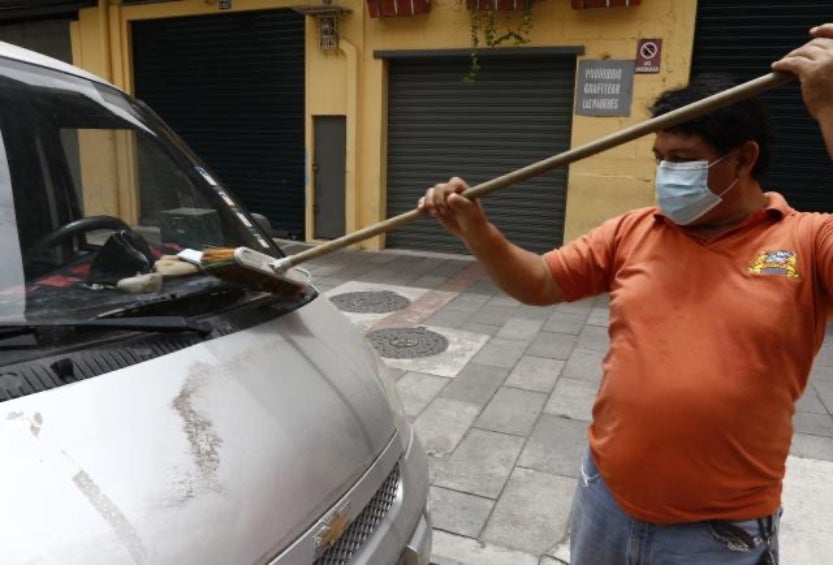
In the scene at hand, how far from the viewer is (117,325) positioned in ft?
5.35

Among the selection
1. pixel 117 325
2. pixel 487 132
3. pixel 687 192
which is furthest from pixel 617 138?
pixel 487 132

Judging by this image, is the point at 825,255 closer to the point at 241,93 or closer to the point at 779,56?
the point at 779,56

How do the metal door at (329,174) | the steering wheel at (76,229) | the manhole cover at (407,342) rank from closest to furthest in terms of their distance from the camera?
A: 1. the steering wheel at (76,229)
2. the manhole cover at (407,342)
3. the metal door at (329,174)

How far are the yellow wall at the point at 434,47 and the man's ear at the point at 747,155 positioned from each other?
21.7 feet

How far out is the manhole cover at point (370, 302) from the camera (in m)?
6.81

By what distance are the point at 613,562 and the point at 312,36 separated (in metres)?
9.38

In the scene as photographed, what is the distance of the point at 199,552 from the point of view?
1274 mm

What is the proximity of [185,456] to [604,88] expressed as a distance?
315 inches

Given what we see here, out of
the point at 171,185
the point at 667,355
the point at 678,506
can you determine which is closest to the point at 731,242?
the point at 667,355

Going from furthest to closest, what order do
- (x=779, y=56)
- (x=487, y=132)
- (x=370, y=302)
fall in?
1. (x=487, y=132)
2. (x=779, y=56)
3. (x=370, y=302)

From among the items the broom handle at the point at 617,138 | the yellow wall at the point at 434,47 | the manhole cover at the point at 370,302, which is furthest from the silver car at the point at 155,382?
the yellow wall at the point at 434,47

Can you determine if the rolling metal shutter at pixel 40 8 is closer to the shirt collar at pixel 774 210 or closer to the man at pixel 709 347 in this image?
the man at pixel 709 347

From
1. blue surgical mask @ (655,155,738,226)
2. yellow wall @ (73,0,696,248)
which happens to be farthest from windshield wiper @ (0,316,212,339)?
yellow wall @ (73,0,696,248)

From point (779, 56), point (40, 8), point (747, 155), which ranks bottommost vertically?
point (747, 155)
